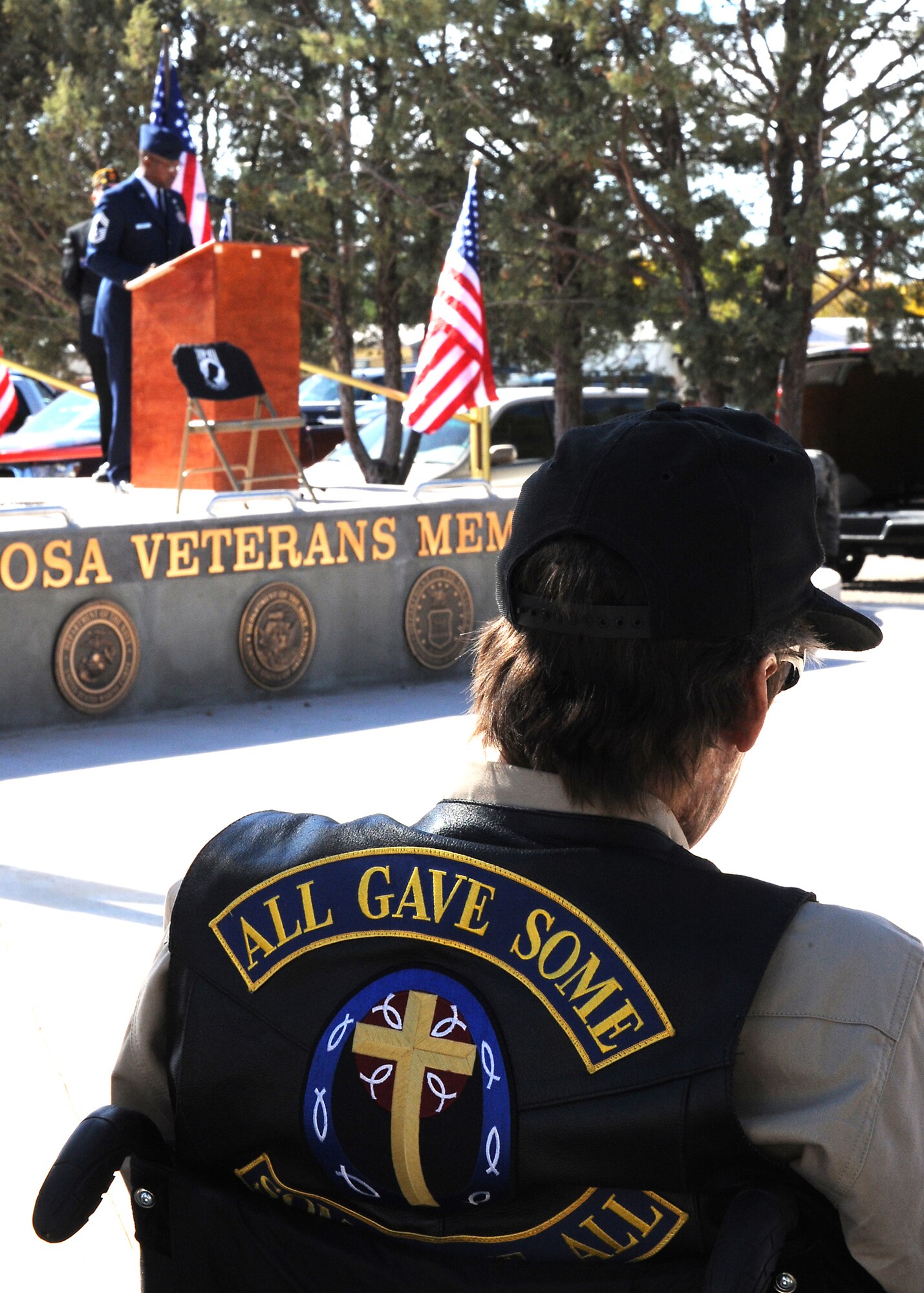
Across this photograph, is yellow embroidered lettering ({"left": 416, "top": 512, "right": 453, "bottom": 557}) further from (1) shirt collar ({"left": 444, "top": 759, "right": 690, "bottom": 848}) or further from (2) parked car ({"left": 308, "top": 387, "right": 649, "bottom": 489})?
(1) shirt collar ({"left": 444, "top": 759, "right": 690, "bottom": 848})

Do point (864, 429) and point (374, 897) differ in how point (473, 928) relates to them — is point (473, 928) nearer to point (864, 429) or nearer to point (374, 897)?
point (374, 897)

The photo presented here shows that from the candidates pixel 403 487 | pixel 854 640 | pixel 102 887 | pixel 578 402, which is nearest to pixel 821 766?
pixel 102 887

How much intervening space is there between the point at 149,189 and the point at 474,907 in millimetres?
9271

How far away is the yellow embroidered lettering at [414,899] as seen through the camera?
1.35 meters

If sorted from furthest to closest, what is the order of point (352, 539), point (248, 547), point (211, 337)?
point (211, 337) → point (352, 539) → point (248, 547)

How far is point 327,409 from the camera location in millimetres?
22500

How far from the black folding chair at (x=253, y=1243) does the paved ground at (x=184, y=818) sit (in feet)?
4.60

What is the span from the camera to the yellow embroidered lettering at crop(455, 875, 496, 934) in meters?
1.34

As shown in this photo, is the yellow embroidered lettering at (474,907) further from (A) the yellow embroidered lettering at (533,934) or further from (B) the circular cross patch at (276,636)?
(B) the circular cross patch at (276,636)

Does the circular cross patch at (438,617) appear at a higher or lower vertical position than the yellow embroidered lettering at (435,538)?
lower

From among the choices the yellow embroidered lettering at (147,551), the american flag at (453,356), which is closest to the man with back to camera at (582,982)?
the yellow embroidered lettering at (147,551)

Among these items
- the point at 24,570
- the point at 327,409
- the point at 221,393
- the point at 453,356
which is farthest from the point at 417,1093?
the point at 327,409

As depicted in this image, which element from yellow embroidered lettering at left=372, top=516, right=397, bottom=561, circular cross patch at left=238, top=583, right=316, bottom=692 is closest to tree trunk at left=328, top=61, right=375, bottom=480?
yellow embroidered lettering at left=372, top=516, right=397, bottom=561

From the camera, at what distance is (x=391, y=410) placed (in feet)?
62.1
